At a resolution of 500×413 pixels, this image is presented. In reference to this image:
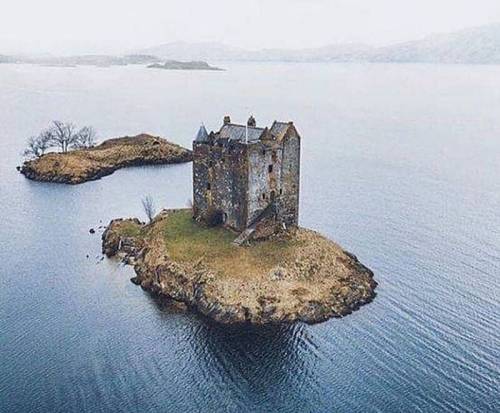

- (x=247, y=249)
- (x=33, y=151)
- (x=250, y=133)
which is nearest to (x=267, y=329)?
(x=247, y=249)

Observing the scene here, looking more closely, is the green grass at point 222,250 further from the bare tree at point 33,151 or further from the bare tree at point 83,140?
the bare tree at point 83,140

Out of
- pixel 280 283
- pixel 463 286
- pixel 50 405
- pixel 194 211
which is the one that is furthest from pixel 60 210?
pixel 463 286

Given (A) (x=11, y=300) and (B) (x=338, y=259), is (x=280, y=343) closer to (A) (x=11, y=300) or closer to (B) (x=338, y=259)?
(B) (x=338, y=259)

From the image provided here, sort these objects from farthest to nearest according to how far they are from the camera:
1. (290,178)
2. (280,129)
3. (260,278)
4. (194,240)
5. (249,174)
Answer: (290,178) < (280,129) < (194,240) < (249,174) < (260,278)

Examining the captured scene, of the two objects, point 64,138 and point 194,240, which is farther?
point 64,138

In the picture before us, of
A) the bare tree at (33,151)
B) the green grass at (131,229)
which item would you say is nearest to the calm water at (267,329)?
the green grass at (131,229)

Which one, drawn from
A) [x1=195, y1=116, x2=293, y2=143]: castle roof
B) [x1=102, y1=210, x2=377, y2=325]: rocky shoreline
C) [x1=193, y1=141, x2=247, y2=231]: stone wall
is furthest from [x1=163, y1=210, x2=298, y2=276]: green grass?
[x1=195, y1=116, x2=293, y2=143]: castle roof

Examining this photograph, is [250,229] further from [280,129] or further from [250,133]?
[280,129]

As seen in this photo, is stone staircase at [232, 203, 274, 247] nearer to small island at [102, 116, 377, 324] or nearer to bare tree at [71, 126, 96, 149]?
small island at [102, 116, 377, 324]
